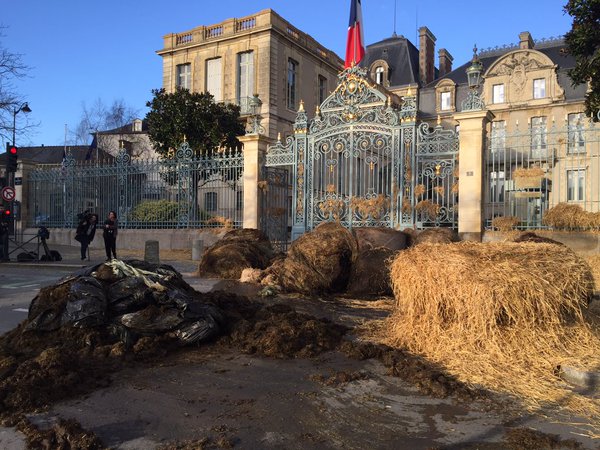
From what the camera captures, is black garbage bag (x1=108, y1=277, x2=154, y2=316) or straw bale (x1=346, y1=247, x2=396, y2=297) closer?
black garbage bag (x1=108, y1=277, x2=154, y2=316)

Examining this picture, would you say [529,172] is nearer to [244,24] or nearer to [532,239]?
[532,239]

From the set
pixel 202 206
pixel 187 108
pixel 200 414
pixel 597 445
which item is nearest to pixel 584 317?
pixel 597 445

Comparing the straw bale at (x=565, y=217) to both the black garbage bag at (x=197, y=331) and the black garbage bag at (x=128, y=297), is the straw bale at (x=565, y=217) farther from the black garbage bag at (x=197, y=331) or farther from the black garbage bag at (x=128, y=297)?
the black garbage bag at (x=128, y=297)

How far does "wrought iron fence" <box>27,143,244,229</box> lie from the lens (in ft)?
53.1

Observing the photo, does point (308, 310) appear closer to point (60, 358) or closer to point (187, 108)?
point (60, 358)

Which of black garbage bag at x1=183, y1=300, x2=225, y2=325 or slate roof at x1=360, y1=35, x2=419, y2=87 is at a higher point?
slate roof at x1=360, y1=35, x2=419, y2=87

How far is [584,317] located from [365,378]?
2.41m

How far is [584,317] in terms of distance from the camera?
4.84m

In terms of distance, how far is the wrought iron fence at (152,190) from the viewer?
53.1 ft

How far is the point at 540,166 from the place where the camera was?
1120 cm

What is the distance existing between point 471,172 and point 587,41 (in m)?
4.20

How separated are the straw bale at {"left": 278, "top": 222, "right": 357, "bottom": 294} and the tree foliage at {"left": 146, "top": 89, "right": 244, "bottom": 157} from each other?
14492 mm

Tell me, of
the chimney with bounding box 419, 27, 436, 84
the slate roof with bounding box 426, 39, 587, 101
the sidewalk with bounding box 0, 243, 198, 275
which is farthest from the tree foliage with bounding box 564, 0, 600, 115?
the chimney with bounding box 419, 27, 436, 84

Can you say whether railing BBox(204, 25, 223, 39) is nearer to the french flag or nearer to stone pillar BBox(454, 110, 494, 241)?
the french flag
